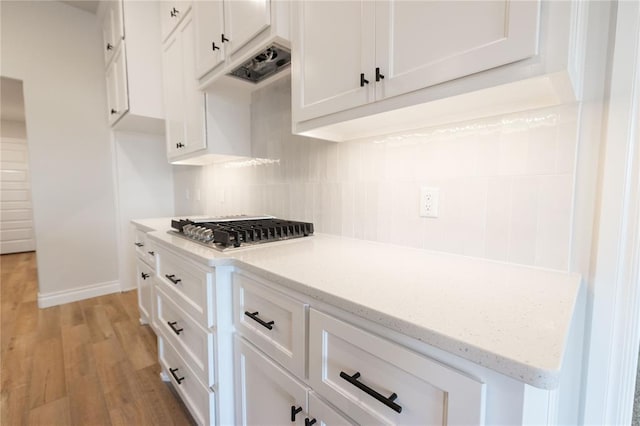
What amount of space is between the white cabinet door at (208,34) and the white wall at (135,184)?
193 cm

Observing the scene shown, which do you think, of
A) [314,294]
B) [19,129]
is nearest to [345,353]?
[314,294]

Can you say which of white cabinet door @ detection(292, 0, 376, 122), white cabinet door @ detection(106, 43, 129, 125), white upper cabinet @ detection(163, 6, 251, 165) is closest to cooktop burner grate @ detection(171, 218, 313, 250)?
white cabinet door @ detection(292, 0, 376, 122)

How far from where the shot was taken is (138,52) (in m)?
2.38

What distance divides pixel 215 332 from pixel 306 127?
867mm

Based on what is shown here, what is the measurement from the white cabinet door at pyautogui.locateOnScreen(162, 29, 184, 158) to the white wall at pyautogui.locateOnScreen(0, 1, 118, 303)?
1397 millimetres

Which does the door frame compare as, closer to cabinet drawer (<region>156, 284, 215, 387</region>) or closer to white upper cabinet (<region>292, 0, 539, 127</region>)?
white upper cabinet (<region>292, 0, 539, 127</region>)

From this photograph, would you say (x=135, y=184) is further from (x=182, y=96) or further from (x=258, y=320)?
(x=258, y=320)

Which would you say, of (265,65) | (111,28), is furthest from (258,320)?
(111,28)

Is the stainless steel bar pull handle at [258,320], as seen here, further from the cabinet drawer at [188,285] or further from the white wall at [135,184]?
the white wall at [135,184]

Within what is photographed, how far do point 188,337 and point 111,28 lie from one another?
2.91 metres

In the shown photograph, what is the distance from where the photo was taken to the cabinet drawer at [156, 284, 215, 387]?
1.13 m

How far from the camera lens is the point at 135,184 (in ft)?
10.6

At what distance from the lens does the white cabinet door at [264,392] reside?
2.76 ft

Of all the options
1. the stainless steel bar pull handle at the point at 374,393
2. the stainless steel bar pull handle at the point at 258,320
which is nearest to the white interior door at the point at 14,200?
the stainless steel bar pull handle at the point at 258,320
